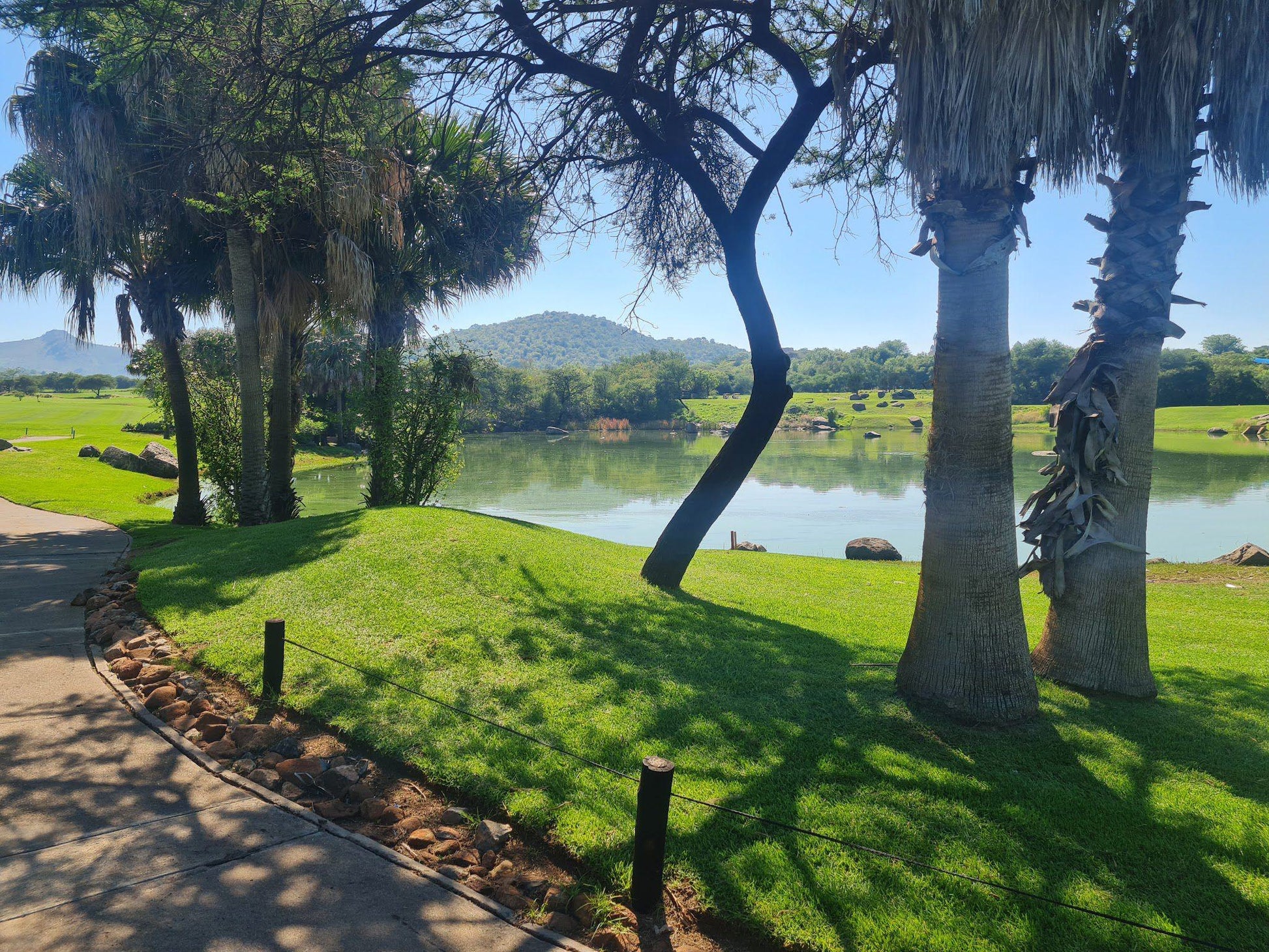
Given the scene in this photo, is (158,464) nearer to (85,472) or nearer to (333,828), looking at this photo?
(85,472)

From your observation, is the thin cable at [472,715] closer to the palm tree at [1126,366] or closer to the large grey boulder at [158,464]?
the palm tree at [1126,366]

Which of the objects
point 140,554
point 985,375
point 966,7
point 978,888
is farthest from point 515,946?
point 140,554

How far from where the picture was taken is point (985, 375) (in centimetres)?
454

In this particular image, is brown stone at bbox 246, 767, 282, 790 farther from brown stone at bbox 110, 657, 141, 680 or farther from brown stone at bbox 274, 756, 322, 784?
brown stone at bbox 110, 657, 141, 680

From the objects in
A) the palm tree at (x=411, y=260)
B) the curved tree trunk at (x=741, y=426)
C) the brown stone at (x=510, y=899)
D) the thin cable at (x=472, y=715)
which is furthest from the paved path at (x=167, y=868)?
the palm tree at (x=411, y=260)

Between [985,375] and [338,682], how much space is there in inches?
190

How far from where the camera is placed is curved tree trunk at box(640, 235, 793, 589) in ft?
27.6

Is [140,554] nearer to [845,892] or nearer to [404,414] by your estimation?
[404,414]

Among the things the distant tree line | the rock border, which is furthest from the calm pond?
the distant tree line

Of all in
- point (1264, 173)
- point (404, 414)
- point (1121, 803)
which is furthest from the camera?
point (404, 414)

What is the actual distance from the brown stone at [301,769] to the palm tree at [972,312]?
3.73 meters

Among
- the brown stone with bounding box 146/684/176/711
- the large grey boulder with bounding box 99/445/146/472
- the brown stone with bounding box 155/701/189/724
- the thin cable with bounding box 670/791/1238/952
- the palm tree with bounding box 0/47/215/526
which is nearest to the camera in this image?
the thin cable with bounding box 670/791/1238/952

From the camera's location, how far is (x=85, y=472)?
22.7m

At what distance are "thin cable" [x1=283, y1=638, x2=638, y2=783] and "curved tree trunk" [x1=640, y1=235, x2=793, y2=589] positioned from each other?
3.76m
